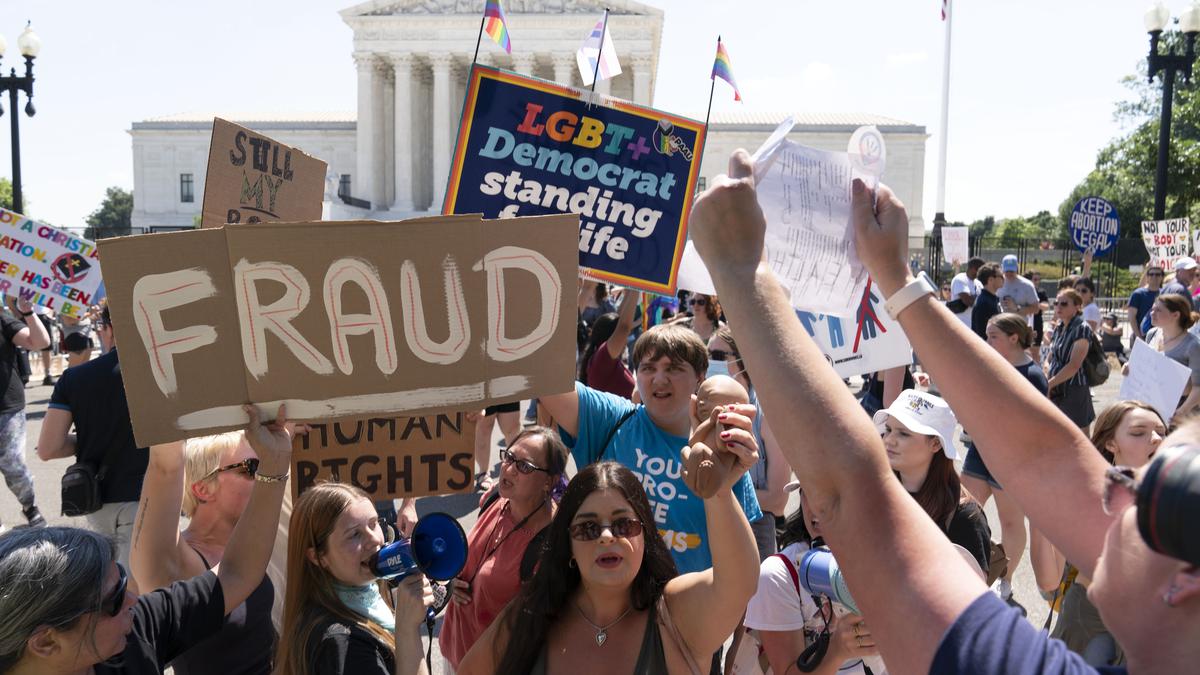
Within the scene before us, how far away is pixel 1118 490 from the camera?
1.01 metres

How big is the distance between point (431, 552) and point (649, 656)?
1.81 ft

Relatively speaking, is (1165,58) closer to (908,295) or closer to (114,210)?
(908,295)

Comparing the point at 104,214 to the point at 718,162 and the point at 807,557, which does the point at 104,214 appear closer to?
the point at 718,162

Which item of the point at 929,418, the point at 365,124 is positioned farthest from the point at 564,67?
the point at 929,418

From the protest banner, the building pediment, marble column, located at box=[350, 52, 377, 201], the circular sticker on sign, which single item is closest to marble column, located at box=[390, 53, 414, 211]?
marble column, located at box=[350, 52, 377, 201]

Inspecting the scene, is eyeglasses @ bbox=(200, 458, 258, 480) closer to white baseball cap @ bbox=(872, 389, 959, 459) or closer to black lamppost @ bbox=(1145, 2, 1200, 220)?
white baseball cap @ bbox=(872, 389, 959, 459)

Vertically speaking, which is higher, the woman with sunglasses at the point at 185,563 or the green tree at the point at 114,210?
the green tree at the point at 114,210

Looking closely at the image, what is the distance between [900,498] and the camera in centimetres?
100

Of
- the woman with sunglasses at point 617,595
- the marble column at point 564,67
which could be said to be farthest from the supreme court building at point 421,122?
the woman with sunglasses at point 617,595

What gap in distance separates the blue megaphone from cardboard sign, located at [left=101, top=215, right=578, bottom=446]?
40 cm

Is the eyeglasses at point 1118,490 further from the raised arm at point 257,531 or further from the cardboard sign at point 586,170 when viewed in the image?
the cardboard sign at point 586,170

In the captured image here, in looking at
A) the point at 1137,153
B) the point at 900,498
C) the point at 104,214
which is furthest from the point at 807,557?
the point at 104,214

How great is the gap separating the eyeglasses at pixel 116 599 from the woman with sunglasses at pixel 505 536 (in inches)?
44.5

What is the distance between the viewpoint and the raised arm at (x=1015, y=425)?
1.30 metres
